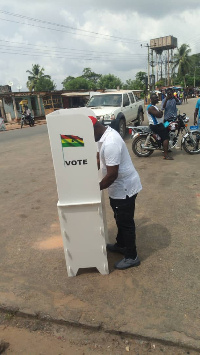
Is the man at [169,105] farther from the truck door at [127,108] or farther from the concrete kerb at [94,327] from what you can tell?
the concrete kerb at [94,327]

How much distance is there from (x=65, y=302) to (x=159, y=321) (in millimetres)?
865

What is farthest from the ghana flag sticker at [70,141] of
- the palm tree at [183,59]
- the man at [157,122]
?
the palm tree at [183,59]

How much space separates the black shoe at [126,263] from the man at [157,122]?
448 centimetres

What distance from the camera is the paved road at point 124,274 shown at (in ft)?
7.52

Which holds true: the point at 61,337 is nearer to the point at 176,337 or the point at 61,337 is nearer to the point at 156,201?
the point at 176,337

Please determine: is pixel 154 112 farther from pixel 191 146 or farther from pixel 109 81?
pixel 109 81

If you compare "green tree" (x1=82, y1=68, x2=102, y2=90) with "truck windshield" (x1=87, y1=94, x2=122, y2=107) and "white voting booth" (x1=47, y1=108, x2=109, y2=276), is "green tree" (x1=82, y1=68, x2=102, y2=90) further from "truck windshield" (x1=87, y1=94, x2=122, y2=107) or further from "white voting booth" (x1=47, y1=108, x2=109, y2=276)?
"white voting booth" (x1=47, y1=108, x2=109, y2=276)

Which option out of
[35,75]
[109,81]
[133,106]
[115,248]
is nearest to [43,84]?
[35,75]

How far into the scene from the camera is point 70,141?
2363mm

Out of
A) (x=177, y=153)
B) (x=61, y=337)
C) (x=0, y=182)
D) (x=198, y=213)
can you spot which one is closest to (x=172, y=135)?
(x=177, y=153)

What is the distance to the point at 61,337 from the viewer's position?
221 cm

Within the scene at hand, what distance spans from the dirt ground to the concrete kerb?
17mm

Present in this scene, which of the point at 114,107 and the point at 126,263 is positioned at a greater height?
the point at 114,107

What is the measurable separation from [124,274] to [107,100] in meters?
8.81
